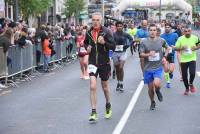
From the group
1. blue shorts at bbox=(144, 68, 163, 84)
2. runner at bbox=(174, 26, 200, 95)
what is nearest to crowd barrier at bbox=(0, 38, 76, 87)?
runner at bbox=(174, 26, 200, 95)

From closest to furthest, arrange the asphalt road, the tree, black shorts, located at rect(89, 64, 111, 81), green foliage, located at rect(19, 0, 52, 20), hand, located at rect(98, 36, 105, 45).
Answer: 1. the asphalt road
2. hand, located at rect(98, 36, 105, 45)
3. black shorts, located at rect(89, 64, 111, 81)
4. green foliage, located at rect(19, 0, 52, 20)
5. the tree

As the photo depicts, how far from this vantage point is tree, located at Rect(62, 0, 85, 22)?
57031 millimetres

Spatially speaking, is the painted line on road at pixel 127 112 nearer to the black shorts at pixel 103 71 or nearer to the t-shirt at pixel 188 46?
the black shorts at pixel 103 71

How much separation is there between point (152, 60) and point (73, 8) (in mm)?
45100

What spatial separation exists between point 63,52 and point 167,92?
12915 mm

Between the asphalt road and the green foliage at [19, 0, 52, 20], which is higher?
the green foliage at [19, 0, 52, 20]

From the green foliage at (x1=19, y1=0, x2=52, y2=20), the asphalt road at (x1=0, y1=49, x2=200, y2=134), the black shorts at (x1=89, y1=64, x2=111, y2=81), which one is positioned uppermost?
the green foliage at (x1=19, y1=0, x2=52, y2=20)

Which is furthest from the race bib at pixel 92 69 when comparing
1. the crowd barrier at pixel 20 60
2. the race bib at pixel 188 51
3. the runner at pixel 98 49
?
the crowd barrier at pixel 20 60

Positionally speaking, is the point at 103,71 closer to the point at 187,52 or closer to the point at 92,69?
the point at 92,69

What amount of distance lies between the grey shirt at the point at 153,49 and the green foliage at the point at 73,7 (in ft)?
145

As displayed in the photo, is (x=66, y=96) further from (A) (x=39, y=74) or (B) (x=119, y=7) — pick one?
(B) (x=119, y=7)

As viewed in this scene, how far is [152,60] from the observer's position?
41.1 ft

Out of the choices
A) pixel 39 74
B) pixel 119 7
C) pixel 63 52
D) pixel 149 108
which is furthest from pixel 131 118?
pixel 119 7

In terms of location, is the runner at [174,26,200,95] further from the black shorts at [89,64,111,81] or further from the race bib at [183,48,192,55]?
the black shorts at [89,64,111,81]
